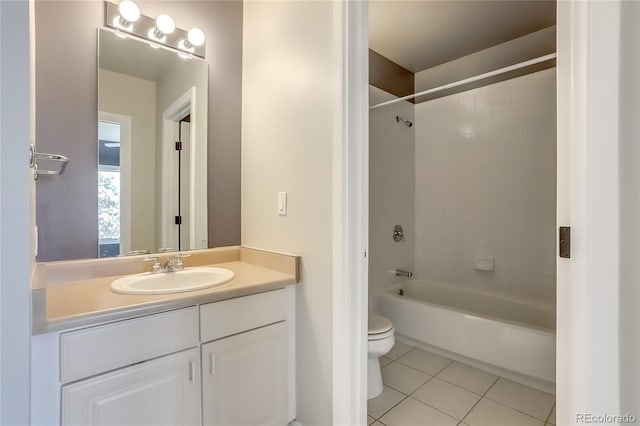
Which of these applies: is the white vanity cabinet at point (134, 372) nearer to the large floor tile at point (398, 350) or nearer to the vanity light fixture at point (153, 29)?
the vanity light fixture at point (153, 29)

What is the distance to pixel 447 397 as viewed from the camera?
5.99 feet

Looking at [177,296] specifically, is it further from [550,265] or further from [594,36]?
[550,265]

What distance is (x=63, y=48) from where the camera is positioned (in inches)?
52.7

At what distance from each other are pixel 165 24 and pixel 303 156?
105cm

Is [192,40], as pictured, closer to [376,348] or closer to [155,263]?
[155,263]

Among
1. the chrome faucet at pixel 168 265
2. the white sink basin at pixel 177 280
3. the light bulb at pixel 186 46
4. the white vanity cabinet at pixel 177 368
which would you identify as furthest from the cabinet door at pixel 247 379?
the light bulb at pixel 186 46

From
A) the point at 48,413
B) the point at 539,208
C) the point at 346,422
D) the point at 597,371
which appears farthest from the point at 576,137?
the point at 539,208

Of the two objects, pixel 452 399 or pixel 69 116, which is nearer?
pixel 69 116

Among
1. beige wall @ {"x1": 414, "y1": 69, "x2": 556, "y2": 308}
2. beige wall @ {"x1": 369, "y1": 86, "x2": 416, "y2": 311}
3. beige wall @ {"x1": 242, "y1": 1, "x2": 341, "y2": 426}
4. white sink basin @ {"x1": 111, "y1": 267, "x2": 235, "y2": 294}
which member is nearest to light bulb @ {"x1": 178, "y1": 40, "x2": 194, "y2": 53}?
beige wall @ {"x1": 242, "y1": 1, "x2": 341, "y2": 426}

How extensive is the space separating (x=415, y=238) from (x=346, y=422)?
217 centimetres

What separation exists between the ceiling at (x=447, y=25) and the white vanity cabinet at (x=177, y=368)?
213 cm

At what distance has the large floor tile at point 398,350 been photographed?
92.7 inches

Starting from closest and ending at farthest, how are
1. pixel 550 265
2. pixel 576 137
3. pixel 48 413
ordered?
pixel 576 137
pixel 48 413
pixel 550 265

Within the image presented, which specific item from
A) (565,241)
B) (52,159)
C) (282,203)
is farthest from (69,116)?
(565,241)
